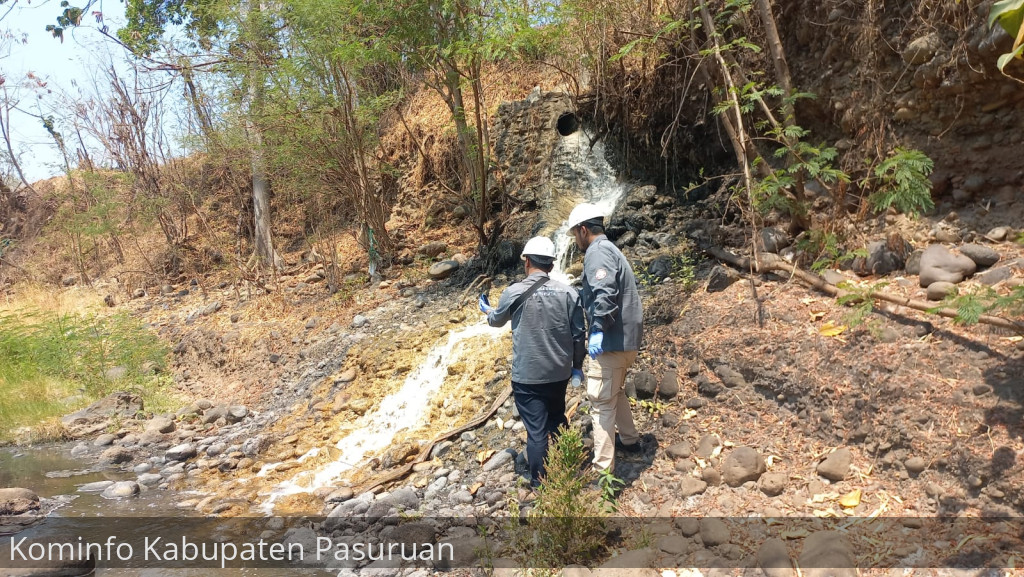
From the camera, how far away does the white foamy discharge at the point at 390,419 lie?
6.23 meters

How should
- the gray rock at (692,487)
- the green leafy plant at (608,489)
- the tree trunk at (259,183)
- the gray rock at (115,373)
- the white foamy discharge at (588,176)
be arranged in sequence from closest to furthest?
the green leafy plant at (608,489)
the gray rock at (692,487)
the white foamy discharge at (588,176)
the gray rock at (115,373)
the tree trunk at (259,183)

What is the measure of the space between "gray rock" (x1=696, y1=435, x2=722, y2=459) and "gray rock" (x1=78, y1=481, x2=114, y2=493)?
617 centimetres

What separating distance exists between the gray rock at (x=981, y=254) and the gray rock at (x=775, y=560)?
2.71m

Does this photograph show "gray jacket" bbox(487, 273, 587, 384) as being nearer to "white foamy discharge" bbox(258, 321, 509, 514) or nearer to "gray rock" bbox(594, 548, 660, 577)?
"gray rock" bbox(594, 548, 660, 577)

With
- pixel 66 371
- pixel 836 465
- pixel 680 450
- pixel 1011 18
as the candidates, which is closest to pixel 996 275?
pixel 836 465

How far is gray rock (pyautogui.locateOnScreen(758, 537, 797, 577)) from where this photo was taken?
3.19 meters

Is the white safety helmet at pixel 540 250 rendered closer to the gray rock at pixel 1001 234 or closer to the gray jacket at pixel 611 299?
the gray jacket at pixel 611 299

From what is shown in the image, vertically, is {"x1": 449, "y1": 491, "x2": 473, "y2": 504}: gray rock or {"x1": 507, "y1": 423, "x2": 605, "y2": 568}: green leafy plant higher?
{"x1": 507, "y1": 423, "x2": 605, "y2": 568}: green leafy plant

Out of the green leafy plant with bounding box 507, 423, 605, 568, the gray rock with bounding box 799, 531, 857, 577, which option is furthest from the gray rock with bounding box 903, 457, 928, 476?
the green leafy plant with bounding box 507, 423, 605, 568

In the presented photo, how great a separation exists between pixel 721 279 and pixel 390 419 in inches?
152

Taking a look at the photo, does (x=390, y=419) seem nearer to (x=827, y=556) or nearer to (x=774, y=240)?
(x=774, y=240)

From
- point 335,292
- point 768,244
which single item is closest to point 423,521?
point 768,244

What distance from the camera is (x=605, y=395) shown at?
166 inches

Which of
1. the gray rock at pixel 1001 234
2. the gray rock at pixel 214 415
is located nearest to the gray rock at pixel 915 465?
the gray rock at pixel 1001 234
